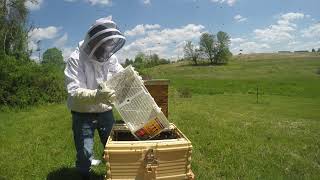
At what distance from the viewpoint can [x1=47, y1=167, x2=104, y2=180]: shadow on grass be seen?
6.86 metres

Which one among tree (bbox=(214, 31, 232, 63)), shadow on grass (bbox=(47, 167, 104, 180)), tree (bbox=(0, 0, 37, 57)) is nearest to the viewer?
A: shadow on grass (bbox=(47, 167, 104, 180))

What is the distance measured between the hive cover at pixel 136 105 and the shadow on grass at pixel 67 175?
2155 mm

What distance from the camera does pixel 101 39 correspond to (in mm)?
5297

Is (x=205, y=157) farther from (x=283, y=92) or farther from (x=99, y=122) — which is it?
(x=283, y=92)

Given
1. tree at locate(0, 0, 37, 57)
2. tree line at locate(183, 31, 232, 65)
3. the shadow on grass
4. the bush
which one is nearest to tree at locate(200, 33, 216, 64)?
tree line at locate(183, 31, 232, 65)

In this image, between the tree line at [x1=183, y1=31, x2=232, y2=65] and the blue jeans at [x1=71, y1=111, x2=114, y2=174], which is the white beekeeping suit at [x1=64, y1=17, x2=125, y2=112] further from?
the tree line at [x1=183, y1=31, x2=232, y2=65]

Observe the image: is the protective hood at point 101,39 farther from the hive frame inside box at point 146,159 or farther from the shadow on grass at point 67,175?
the shadow on grass at point 67,175

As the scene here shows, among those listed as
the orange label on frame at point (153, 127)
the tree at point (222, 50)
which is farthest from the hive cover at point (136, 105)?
the tree at point (222, 50)

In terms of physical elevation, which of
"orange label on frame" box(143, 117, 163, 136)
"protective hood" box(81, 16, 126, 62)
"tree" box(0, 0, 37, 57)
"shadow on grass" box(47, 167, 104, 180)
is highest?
"tree" box(0, 0, 37, 57)

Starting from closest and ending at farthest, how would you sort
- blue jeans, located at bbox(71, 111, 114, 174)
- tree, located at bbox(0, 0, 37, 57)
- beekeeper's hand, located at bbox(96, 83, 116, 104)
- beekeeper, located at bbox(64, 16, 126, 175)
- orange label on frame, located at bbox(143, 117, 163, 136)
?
1. beekeeper's hand, located at bbox(96, 83, 116, 104)
2. orange label on frame, located at bbox(143, 117, 163, 136)
3. beekeeper, located at bbox(64, 16, 126, 175)
4. blue jeans, located at bbox(71, 111, 114, 174)
5. tree, located at bbox(0, 0, 37, 57)

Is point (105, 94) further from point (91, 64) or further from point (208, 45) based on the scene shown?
point (208, 45)

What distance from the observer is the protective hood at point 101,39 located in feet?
17.4

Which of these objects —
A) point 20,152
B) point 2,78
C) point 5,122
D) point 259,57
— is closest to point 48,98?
point 2,78

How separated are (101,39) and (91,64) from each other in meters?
0.45
